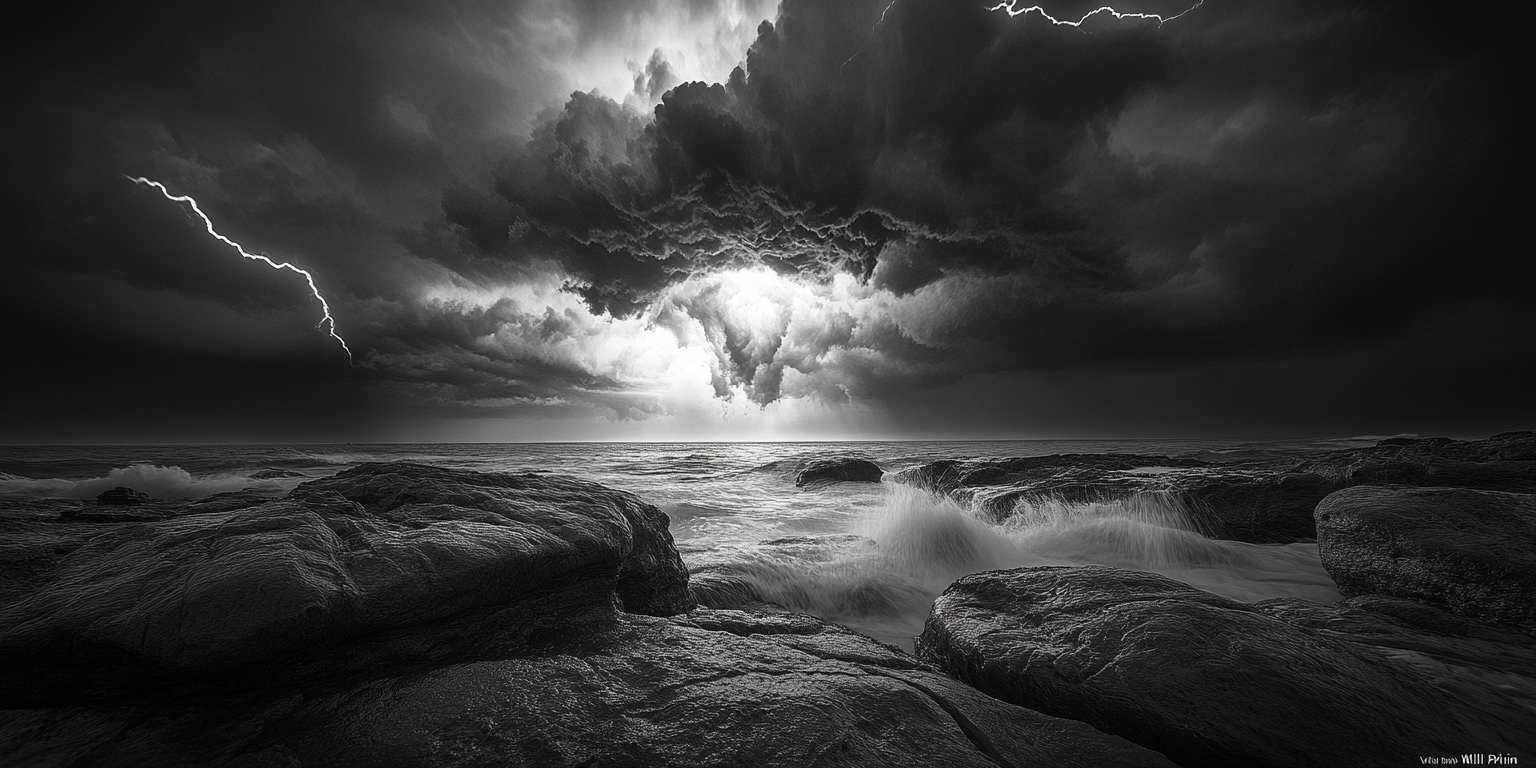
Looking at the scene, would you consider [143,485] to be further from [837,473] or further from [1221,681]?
[1221,681]

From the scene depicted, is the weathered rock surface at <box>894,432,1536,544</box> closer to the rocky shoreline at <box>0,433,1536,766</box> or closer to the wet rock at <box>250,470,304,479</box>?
the rocky shoreline at <box>0,433,1536,766</box>

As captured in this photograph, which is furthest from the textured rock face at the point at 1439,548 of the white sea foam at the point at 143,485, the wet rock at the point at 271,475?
the wet rock at the point at 271,475

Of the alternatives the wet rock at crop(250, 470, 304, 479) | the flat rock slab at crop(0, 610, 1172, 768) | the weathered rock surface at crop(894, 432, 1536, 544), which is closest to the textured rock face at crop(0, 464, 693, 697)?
the flat rock slab at crop(0, 610, 1172, 768)

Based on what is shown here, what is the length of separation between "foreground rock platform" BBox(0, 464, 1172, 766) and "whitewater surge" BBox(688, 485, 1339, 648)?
198 centimetres

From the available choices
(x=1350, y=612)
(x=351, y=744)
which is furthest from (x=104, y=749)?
(x=1350, y=612)

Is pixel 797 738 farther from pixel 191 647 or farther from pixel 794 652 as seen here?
pixel 191 647

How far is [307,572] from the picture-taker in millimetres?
2432

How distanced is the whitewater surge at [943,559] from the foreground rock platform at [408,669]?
1.98 m

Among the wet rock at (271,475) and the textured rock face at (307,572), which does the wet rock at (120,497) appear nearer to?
the textured rock face at (307,572)

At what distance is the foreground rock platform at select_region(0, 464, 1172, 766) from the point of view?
6.52 feet

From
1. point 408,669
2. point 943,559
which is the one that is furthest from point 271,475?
point 943,559

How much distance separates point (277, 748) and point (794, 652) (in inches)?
95.5

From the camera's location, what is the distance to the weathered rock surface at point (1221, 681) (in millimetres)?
2139

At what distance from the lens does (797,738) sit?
2074mm
